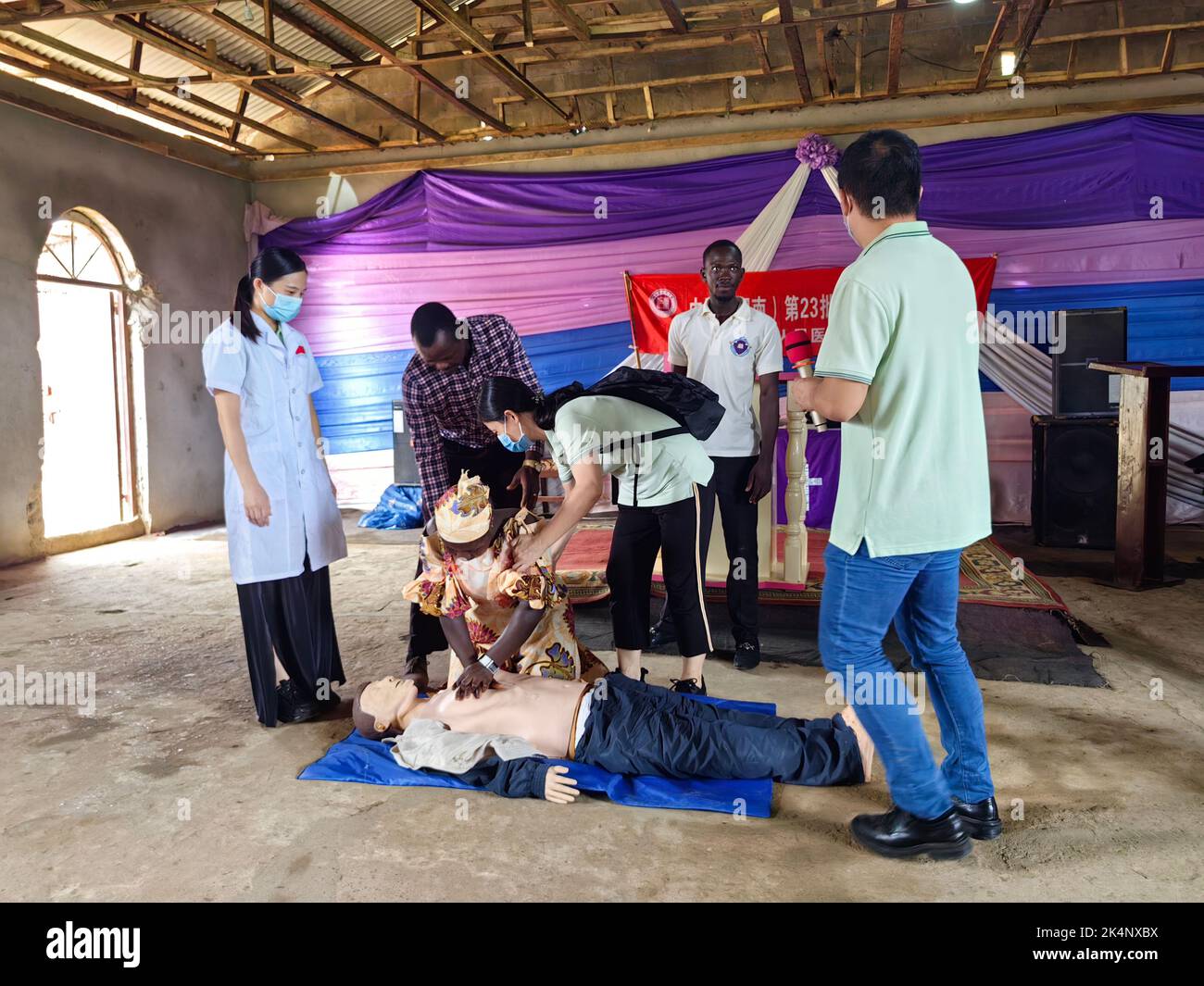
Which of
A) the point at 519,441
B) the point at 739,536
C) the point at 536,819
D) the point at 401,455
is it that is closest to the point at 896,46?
the point at 739,536

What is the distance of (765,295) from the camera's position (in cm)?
712

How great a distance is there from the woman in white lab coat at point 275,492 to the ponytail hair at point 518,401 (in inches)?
32.8

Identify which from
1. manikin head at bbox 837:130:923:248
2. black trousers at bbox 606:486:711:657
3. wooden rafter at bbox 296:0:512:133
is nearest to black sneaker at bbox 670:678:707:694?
black trousers at bbox 606:486:711:657

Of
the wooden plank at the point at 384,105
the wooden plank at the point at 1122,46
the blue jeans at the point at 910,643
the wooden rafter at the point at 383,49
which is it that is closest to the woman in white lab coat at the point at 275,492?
the blue jeans at the point at 910,643

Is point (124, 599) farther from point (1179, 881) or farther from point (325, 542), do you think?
point (1179, 881)

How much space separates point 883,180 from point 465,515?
1.51 m

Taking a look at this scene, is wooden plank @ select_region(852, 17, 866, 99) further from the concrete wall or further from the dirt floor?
the concrete wall

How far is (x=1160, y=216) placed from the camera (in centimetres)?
666

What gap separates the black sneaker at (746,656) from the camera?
12.2 feet

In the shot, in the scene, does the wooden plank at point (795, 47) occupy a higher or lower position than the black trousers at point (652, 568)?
higher

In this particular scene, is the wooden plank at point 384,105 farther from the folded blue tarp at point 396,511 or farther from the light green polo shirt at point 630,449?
the light green polo shirt at point 630,449

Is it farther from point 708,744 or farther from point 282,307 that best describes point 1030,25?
point 708,744

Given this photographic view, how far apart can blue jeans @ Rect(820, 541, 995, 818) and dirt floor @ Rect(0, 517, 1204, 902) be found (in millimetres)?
237
